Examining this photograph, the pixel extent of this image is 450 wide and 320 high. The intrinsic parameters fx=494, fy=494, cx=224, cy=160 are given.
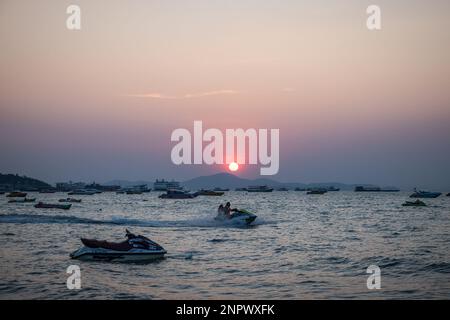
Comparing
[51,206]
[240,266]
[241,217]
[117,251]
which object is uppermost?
[117,251]

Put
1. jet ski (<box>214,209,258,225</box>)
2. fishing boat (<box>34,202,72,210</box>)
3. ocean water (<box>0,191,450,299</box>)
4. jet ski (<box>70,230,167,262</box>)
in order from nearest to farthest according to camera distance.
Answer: ocean water (<box>0,191,450,299</box>) → jet ski (<box>70,230,167,262</box>) → jet ski (<box>214,209,258,225</box>) → fishing boat (<box>34,202,72,210</box>)

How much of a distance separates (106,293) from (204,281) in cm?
402

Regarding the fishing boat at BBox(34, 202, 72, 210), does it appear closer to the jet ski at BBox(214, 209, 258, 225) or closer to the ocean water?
the ocean water

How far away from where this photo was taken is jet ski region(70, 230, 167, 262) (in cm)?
2491

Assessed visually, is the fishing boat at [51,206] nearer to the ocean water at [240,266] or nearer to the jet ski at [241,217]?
the ocean water at [240,266]

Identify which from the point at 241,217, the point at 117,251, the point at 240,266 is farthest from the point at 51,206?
the point at 240,266

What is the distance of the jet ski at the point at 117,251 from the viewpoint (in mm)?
24906

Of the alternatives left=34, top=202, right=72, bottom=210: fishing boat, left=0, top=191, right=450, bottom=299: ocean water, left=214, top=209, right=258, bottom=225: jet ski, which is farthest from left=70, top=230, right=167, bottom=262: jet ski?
left=34, top=202, right=72, bottom=210: fishing boat

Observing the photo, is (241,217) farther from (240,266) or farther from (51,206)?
(51,206)

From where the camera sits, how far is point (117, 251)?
25.1 meters

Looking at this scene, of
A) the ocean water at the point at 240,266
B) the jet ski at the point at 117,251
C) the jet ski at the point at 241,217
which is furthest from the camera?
the jet ski at the point at 241,217

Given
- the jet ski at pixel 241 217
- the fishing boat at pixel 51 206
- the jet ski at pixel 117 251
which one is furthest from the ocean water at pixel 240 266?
the fishing boat at pixel 51 206

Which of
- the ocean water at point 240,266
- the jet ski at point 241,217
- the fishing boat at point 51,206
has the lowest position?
the fishing boat at point 51,206
